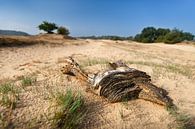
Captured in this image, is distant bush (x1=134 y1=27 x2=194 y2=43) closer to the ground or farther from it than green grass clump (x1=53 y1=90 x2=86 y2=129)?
closer to the ground

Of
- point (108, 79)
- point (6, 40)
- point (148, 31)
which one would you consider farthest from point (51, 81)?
point (148, 31)

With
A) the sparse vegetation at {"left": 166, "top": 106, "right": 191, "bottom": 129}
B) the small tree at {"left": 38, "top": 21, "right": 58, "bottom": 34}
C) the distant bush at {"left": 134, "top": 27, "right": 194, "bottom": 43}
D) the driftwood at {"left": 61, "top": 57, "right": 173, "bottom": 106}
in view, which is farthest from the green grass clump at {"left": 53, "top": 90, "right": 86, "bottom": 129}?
the distant bush at {"left": 134, "top": 27, "right": 194, "bottom": 43}

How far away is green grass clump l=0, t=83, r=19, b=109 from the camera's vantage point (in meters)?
4.72

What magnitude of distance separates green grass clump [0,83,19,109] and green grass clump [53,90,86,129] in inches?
24.1

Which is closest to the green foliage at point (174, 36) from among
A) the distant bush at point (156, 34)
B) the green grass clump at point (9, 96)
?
the distant bush at point (156, 34)

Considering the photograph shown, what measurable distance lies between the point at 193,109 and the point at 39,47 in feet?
33.8

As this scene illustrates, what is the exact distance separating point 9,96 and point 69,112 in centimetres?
100

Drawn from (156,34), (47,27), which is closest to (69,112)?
(47,27)

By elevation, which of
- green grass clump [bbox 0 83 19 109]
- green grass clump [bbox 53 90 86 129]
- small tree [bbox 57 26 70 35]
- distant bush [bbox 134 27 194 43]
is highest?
green grass clump [bbox 0 83 19 109]

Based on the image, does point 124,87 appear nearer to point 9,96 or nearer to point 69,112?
point 69,112

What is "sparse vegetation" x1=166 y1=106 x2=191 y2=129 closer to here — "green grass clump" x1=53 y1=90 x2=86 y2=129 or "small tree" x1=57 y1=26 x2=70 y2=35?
"green grass clump" x1=53 y1=90 x2=86 y2=129

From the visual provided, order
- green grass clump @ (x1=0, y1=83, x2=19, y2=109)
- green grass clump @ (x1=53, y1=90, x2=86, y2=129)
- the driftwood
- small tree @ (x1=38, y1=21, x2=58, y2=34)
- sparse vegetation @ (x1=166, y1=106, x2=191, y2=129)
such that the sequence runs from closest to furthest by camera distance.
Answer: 1. green grass clump @ (x1=53, y1=90, x2=86, y2=129)
2. green grass clump @ (x1=0, y1=83, x2=19, y2=109)
3. sparse vegetation @ (x1=166, y1=106, x2=191, y2=129)
4. the driftwood
5. small tree @ (x1=38, y1=21, x2=58, y2=34)

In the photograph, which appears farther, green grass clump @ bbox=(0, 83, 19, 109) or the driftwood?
the driftwood

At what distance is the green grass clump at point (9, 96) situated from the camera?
4723mm
